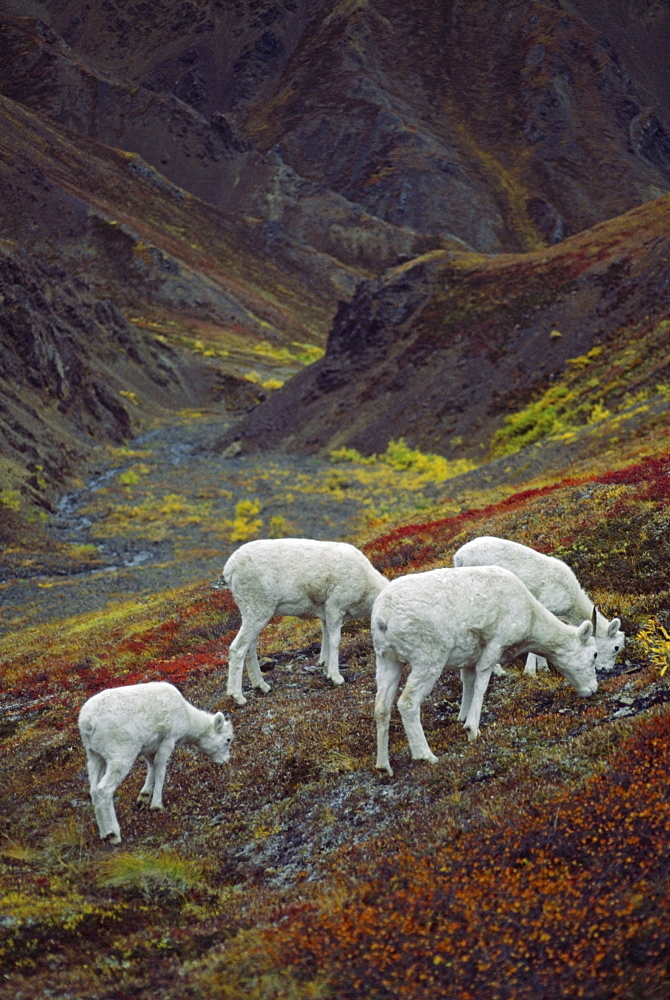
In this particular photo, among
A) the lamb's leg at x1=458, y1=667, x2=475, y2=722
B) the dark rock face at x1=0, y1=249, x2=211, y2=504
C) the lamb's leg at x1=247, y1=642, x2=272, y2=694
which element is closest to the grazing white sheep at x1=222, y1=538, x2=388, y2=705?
the lamb's leg at x1=247, y1=642, x2=272, y2=694

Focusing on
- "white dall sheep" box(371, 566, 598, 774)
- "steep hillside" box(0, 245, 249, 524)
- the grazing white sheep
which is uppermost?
"white dall sheep" box(371, 566, 598, 774)

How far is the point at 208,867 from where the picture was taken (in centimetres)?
897

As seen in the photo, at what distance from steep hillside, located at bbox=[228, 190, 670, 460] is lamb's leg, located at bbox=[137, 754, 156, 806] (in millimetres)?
43446

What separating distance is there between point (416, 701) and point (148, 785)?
12.4ft

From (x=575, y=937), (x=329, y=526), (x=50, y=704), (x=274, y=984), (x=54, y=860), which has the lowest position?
(x=329, y=526)

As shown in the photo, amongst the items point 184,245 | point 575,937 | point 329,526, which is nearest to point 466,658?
point 575,937

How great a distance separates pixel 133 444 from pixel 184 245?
106 m

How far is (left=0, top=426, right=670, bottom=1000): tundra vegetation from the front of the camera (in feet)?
19.3

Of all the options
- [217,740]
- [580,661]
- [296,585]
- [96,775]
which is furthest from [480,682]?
[96,775]

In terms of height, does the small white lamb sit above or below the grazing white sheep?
below

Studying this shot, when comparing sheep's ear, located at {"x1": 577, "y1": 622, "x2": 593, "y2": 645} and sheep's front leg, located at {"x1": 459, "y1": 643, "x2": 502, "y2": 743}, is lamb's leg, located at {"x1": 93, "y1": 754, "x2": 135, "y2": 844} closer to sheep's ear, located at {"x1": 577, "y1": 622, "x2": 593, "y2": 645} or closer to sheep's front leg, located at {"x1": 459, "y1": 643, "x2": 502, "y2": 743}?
sheep's front leg, located at {"x1": 459, "y1": 643, "x2": 502, "y2": 743}

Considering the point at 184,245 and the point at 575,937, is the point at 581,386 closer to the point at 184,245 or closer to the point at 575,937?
the point at 575,937

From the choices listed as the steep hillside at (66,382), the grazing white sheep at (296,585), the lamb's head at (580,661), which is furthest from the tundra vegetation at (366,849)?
the steep hillside at (66,382)

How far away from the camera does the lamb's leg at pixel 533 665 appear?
12609mm
